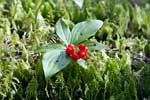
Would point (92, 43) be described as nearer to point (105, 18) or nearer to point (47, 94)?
point (47, 94)

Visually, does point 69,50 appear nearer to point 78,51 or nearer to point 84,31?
point 78,51

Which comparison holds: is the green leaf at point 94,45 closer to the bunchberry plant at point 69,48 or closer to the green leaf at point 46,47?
the bunchberry plant at point 69,48

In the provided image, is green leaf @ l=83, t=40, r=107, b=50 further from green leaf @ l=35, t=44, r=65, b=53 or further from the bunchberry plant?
green leaf @ l=35, t=44, r=65, b=53

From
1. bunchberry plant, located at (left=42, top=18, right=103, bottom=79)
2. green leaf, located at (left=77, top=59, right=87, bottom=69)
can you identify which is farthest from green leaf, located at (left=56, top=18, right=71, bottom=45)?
green leaf, located at (left=77, top=59, right=87, bottom=69)

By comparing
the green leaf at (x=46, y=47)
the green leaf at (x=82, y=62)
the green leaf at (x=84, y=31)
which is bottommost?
the green leaf at (x=82, y=62)

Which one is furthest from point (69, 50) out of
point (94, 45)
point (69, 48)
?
point (94, 45)

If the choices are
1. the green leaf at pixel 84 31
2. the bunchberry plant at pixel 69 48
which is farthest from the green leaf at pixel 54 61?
the green leaf at pixel 84 31
